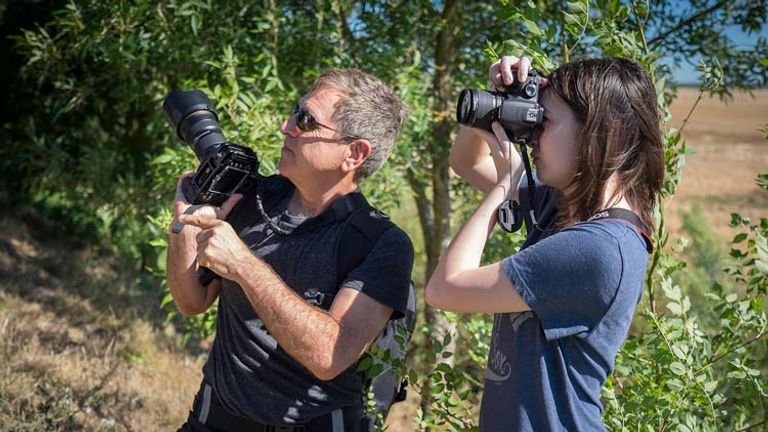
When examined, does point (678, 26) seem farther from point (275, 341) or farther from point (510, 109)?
point (275, 341)

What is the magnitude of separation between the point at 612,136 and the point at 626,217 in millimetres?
162

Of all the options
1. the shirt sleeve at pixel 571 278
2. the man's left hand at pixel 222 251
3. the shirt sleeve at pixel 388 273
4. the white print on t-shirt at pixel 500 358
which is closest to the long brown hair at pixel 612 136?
the shirt sleeve at pixel 571 278

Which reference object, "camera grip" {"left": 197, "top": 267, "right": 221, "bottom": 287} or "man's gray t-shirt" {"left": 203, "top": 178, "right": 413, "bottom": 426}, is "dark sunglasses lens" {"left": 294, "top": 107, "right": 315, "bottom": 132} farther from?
"camera grip" {"left": 197, "top": 267, "right": 221, "bottom": 287}

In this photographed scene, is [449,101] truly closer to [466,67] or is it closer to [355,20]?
[466,67]

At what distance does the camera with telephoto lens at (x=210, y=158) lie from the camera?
7.06 feet

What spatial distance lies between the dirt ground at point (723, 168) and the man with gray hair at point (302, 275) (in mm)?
1263

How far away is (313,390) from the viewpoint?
83.3 inches

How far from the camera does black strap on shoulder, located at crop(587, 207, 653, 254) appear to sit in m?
1.62

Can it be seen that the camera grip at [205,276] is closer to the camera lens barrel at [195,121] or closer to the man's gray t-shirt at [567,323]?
the camera lens barrel at [195,121]

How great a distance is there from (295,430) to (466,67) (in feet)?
9.63

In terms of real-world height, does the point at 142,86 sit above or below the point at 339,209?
below

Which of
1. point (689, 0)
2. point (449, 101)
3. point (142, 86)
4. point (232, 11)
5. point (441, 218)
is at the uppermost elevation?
point (689, 0)

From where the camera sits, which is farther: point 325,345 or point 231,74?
point 231,74

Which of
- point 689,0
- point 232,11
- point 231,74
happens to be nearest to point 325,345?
point 231,74
